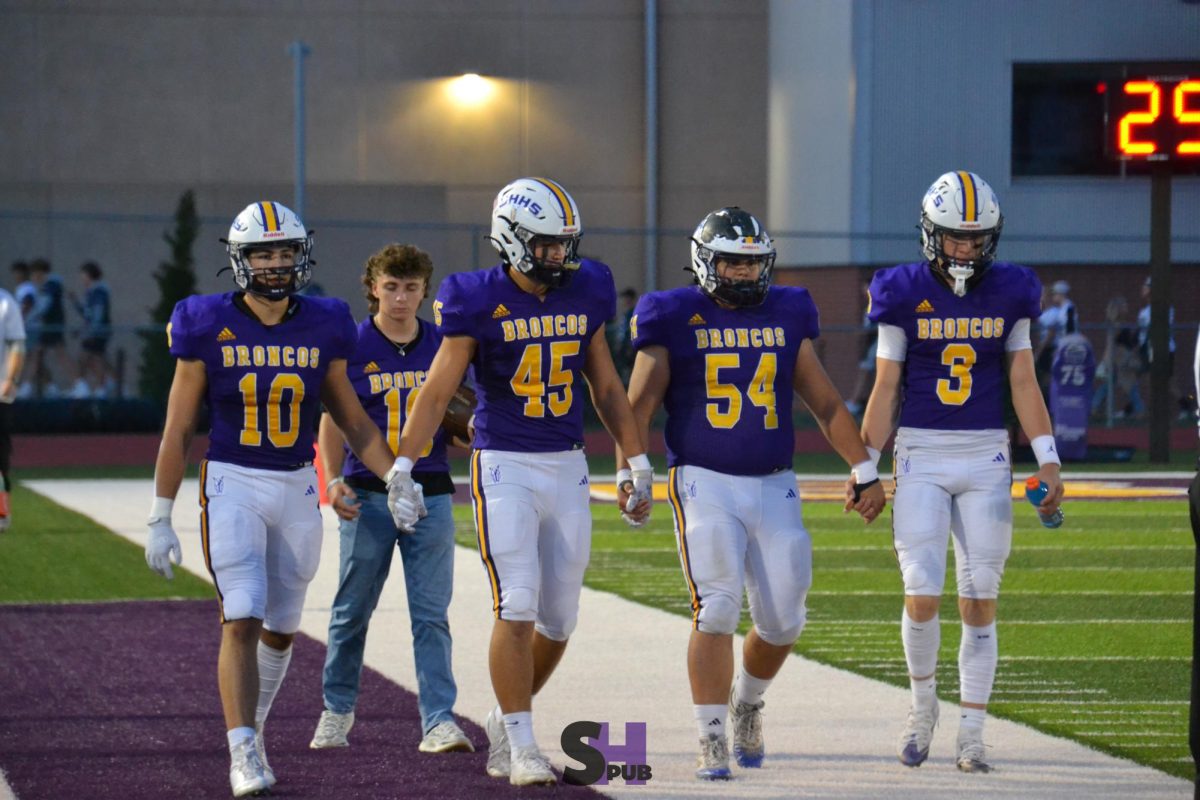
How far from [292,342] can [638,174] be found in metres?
23.4

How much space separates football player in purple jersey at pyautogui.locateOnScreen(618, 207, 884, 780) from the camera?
6.65 meters

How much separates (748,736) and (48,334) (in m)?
18.5

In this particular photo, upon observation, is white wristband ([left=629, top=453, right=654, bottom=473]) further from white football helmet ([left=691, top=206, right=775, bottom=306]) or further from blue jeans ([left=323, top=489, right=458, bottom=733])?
blue jeans ([left=323, top=489, right=458, bottom=733])

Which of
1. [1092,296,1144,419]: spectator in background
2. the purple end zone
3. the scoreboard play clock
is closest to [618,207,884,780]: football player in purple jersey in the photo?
the purple end zone

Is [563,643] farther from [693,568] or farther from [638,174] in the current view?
[638,174]

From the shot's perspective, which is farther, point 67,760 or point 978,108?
point 978,108

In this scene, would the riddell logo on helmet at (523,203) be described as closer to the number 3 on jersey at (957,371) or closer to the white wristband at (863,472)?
the white wristband at (863,472)

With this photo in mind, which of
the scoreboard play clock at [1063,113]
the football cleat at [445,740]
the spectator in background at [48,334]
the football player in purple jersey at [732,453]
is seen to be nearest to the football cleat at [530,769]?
the football player in purple jersey at [732,453]

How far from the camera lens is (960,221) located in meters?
6.96

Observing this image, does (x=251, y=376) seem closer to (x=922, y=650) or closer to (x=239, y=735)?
(x=239, y=735)

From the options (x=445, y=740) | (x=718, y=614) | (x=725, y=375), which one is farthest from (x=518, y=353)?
(x=445, y=740)

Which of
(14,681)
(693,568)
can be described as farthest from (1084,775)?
(14,681)

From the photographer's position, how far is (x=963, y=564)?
22.8 feet

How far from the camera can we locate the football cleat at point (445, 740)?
7094mm
